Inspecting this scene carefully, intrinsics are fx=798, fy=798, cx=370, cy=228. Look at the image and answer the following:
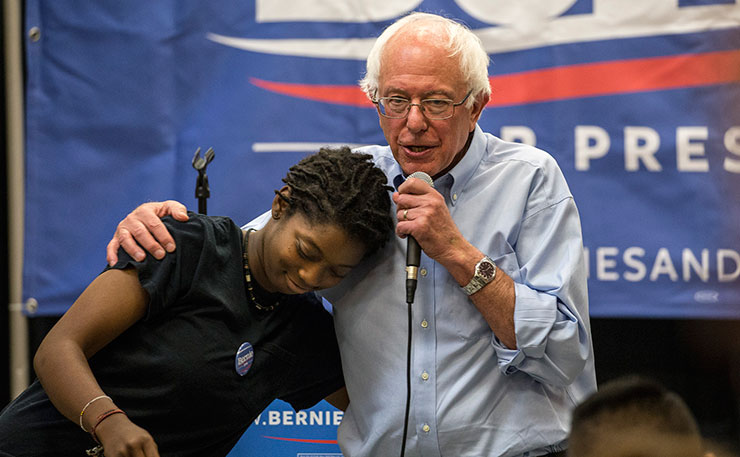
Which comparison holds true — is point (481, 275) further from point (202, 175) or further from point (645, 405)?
point (202, 175)

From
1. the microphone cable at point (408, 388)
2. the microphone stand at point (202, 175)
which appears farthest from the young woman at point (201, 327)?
the microphone stand at point (202, 175)

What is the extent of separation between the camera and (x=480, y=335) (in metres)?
2.05

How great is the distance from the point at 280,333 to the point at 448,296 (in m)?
0.46

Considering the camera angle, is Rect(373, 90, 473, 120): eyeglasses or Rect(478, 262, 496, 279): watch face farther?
Rect(373, 90, 473, 120): eyeglasses

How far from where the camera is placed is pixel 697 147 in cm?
334

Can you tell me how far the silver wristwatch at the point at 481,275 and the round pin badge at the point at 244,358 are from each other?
571 mm

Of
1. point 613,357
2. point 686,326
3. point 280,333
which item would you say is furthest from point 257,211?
point 686,326

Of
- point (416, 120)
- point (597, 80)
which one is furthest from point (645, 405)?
point (597, 80)

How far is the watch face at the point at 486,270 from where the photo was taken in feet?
6.31

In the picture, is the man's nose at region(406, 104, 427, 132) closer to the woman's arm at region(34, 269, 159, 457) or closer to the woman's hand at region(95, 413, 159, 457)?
the woman's arm at region(34, 269, 159, 457)

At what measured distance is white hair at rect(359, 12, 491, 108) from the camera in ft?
6.98

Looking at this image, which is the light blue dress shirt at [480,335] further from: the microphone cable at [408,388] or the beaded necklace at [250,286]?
the beaded necklace at [250,286]

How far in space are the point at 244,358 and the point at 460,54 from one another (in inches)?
38.4

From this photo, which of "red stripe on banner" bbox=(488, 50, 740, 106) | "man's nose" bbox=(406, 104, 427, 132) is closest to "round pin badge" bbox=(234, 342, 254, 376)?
"man's nose" bbox=(406, 104, 427, 132)
